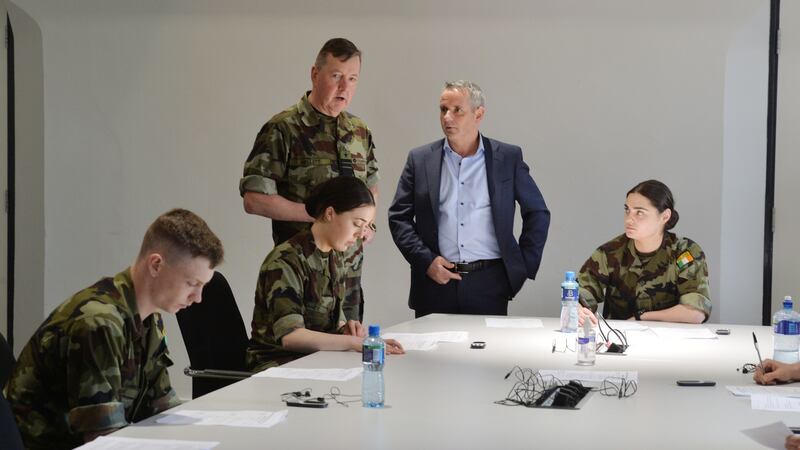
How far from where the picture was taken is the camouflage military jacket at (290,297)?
11.2 feet

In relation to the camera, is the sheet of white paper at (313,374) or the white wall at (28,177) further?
the white wall at (28,177)

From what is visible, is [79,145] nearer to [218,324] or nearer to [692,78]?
[218,324]

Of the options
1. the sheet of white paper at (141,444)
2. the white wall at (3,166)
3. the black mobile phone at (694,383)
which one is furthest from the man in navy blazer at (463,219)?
the white wall at (3,166)

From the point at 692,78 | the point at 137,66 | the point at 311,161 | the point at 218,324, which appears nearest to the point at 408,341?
the point at 218,324

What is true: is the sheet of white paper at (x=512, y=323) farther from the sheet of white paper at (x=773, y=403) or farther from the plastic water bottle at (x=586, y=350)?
the sheet of white paper at (x=773, y=403)

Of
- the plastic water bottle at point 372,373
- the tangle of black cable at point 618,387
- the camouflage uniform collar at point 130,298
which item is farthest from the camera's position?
the tangle of black cable at point 618,387

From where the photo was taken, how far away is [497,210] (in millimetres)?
4840

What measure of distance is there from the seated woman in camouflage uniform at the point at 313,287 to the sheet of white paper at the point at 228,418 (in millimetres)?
985

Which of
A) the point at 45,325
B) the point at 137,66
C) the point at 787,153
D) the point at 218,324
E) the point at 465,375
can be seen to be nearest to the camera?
the point at 45,325

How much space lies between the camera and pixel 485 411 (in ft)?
8.17

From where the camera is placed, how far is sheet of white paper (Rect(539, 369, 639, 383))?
9.72 ft

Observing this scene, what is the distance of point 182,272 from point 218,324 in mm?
1083

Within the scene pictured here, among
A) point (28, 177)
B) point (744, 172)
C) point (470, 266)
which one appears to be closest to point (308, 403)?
point (470, 266)

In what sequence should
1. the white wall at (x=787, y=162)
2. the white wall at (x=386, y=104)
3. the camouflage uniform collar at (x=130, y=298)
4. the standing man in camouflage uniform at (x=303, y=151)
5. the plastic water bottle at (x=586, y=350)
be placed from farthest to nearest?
the white wall at (x=386, y=104), the white wall at (x=787, y=162), the standing man in camouflage uniform at (x=303, y=151), the plastic water bottle at (x=586, y=350), the camouflage uniform collar at (x=130, y=298)
